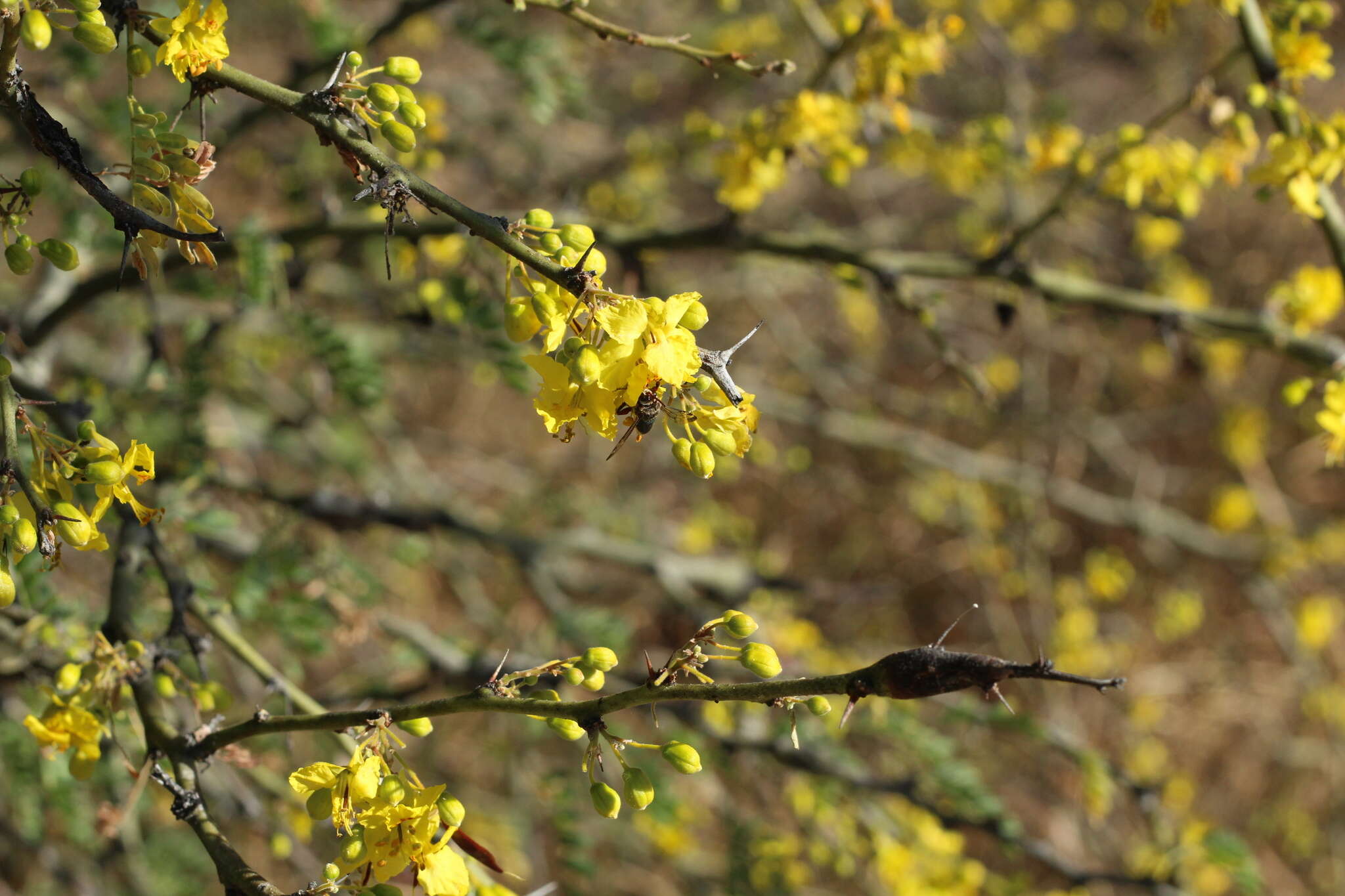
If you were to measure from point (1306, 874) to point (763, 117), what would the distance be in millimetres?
6954

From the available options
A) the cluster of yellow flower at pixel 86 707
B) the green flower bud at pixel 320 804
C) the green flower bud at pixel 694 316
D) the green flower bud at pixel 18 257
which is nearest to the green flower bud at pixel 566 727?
the green flower bud at pixel 320 804

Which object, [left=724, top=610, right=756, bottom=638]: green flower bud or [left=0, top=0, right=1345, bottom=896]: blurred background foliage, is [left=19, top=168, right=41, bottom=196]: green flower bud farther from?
[left=724, top=610, right=756, bottom=638]: green flower bud

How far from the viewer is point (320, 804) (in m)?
1.38

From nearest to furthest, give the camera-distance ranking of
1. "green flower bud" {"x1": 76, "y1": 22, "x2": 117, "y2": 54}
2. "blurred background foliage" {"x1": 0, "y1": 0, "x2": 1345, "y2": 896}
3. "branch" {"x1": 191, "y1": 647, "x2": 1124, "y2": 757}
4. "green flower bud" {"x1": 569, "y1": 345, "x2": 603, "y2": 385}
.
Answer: "branch" {"x1": 191, "y1": 647, "x2": 1124, "y2": 757} → "green flower bud" {"x1": 569, "y1": 345, "x2": 603, "y2": 385} → "green flower bud" {"x1": 76, "y1": 22, "x2": 117, "y2": 54} → "blurred background foliage" {"x1": 0, "y1": 0, "x2": 1345, "y2": 896}

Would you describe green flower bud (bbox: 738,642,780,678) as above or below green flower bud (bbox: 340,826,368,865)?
above

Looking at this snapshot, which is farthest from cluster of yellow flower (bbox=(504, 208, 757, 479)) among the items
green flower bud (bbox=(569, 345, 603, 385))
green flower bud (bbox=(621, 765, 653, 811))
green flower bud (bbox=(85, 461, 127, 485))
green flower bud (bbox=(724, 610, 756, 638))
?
green flower bud (bbox=(85, 461, 127, 485))

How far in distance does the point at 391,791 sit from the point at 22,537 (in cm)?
61

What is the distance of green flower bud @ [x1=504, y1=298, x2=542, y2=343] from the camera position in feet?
4.49

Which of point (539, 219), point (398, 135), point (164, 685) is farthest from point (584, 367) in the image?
point (164, 685)

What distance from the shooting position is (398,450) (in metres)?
4.96

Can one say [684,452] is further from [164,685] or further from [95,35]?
[164,685]

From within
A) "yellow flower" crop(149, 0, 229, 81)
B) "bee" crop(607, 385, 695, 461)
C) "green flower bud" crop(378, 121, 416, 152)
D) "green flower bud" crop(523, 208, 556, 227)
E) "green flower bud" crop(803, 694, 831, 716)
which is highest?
"yellow flower" crop(149, 0, 229, 81)

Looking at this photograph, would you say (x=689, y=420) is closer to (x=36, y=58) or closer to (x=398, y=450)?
(x=398, y=450)

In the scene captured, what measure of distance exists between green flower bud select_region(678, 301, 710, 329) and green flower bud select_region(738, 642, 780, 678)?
469 mm
